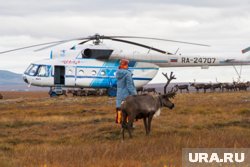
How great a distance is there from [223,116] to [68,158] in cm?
1042

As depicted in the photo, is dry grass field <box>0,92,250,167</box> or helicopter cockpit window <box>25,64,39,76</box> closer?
dry grass field <box>0,92,250,167</box>

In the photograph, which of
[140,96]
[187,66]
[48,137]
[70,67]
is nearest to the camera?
[140,96]

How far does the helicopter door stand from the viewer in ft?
125

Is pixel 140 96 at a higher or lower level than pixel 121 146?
higher

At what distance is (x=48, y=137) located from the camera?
623 inches

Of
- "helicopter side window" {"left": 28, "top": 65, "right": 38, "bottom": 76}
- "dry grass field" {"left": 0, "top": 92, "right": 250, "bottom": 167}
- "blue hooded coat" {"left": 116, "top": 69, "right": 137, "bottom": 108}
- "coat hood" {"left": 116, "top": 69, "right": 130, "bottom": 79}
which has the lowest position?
"dry grass field" {"left": 0, "top": 92, "right": 250, "bottom": 167}

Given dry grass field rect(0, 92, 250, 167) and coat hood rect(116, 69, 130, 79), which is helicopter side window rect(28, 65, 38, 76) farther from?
coat hood rect(116, 69, 130, 79)

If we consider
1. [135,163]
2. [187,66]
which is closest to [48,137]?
[135,163]

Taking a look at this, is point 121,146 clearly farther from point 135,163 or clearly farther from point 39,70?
point 39,70

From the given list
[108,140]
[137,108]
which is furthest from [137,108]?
[108,140]

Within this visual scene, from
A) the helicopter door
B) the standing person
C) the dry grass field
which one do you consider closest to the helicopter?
the helicopter door

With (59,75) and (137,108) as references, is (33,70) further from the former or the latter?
(137,108)

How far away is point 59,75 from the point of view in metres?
38.3

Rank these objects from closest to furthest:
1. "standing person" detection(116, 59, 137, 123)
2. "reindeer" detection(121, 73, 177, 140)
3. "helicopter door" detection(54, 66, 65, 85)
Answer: "reindeer" detection(121, 73, 177, 140) < "standing person" detection(116, 59, 137, 123) < "helicopter door" detection(54, 66, 65, 85)
